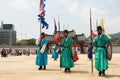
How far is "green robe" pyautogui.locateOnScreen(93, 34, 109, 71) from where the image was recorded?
15111mm

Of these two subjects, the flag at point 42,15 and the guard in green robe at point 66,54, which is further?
the flag at point 42,15

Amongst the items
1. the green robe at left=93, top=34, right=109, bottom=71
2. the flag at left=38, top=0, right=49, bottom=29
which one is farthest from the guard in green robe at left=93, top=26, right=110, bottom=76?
the flag at left=38, top=0, right=49, bottom=29

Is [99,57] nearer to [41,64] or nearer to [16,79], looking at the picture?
[16,79]

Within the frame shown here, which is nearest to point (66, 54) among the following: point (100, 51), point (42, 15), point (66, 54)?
point (66, 54)

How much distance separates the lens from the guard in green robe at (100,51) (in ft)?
49.5

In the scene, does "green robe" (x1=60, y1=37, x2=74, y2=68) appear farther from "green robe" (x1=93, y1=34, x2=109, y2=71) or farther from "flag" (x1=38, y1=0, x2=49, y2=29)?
"flag" (x1=38, y1=0, x2=49, y2=29)

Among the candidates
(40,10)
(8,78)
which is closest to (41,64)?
(40,10)

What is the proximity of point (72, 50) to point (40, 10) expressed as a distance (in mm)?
5273

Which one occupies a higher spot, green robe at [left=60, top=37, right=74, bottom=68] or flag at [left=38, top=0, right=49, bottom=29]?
flag at [left=38, top=0, right=49, bottom=29]

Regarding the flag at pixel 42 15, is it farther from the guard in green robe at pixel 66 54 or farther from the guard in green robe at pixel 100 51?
the guard in green robe at pixel 100 51

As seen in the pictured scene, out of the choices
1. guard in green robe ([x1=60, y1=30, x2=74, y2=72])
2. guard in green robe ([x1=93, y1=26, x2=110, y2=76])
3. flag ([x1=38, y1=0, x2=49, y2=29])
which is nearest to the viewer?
guard in green robe ([x1=93, y1=26, x2=110, y2=76])

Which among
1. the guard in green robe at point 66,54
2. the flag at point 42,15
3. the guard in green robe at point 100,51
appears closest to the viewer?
the guard in green robe at point 100,51

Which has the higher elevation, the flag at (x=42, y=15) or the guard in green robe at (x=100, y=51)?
the flag at (x=42, y=15)

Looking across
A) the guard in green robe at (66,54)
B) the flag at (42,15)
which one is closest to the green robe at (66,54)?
the guard in green robe at (66,54)
